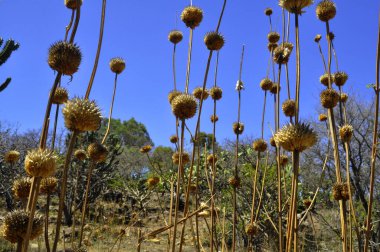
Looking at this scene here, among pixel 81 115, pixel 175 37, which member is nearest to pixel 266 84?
pixel 175 37

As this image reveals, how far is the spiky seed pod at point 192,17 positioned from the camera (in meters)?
2.92

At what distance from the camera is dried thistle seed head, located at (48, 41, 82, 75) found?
5.10ft

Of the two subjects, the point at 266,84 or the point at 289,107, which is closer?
the point at 289,107

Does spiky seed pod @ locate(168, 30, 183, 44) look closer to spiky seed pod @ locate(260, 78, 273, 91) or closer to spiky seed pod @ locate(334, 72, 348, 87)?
spiky seed pod @ locate(260, 78, 273, 91)

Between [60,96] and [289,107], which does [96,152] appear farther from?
[289,107]

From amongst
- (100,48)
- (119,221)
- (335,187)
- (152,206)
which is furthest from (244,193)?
(100,48)

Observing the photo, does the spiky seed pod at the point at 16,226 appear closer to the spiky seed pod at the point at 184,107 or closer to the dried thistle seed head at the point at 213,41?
the spiky seed pod at the point at 184,107

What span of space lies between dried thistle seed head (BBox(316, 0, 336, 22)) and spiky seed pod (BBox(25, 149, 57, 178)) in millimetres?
2003

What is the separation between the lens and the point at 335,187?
239cm

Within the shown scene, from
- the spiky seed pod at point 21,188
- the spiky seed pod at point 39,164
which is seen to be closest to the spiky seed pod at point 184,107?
the spiky seed pod at point 21,188

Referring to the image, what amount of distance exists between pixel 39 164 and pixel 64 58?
18.2 inches

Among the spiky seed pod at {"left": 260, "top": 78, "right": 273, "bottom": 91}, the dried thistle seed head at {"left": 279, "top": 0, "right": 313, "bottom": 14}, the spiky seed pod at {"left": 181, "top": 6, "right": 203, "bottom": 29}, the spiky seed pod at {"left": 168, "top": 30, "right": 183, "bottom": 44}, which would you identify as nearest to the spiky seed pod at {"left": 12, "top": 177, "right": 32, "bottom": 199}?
the dried thistle seed head at {"left": 279, "top": 0, "right": 313, "bottom": 14}

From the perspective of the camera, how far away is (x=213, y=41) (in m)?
2.71

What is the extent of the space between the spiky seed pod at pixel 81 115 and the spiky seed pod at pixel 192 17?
1595mm
